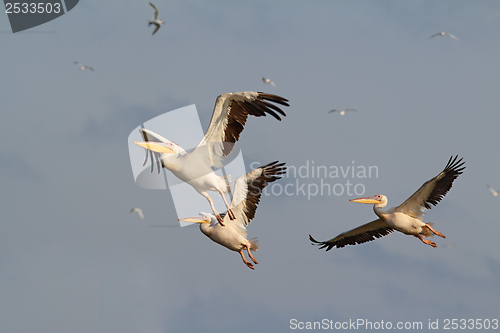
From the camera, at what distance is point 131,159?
1409cm

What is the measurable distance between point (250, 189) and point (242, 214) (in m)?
0.66

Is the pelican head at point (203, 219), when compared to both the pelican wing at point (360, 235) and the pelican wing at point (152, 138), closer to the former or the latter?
the pelican wing at point (152, 138)

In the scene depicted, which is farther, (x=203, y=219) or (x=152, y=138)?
(x=203, y=219)

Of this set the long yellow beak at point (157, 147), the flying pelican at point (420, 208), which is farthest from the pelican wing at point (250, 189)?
the flying pelican at point (420, 208)

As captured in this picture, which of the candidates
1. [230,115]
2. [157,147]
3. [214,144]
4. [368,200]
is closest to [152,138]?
[157,147]

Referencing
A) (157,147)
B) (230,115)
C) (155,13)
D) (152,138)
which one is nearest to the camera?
(230,115)

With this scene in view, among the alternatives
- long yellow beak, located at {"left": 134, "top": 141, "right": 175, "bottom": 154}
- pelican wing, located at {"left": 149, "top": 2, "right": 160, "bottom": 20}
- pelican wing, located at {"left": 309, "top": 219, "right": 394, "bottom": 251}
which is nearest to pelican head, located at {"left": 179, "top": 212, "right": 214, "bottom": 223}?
long yellow beak, located at {"left": 134, "top": 141, "right": 175, "bottom": 154}

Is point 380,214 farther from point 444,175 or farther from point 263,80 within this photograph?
point 263,80

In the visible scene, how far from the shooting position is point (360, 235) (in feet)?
55.5

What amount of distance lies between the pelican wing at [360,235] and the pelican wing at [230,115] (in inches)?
210

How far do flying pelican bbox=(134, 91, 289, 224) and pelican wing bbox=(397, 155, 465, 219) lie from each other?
4.70m

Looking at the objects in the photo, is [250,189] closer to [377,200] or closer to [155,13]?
[377,200]

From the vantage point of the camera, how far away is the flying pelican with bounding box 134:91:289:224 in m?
12.0

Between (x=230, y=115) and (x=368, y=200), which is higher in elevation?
(x=230, y=115)
